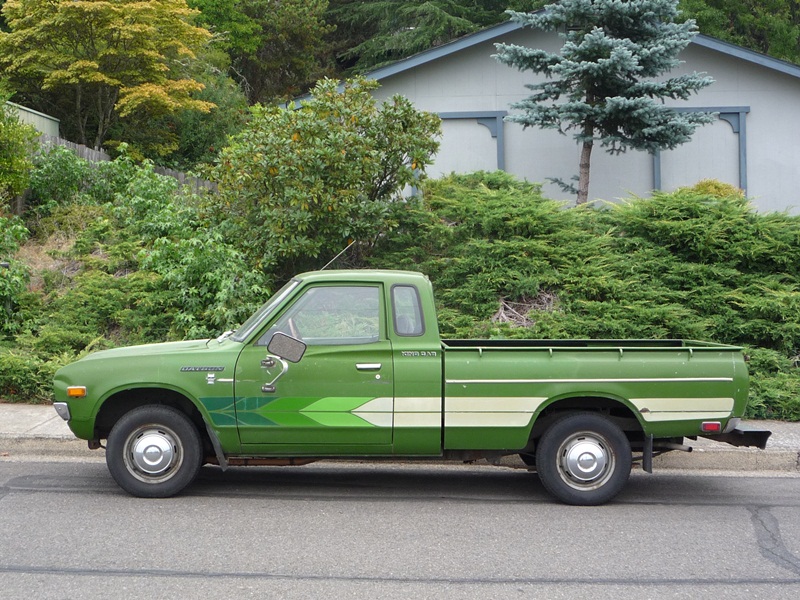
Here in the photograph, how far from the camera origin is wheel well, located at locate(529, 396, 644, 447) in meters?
7.17

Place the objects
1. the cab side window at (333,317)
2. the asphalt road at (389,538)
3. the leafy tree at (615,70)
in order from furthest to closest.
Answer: the leafy tree at (615,70)
the cab side window at (333,317)
the asphalt road at (389,538)

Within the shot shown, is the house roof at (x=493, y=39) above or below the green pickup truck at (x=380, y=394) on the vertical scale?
above

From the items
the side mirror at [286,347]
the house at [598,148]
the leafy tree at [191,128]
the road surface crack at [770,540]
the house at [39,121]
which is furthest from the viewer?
the leafy tree at [191,128]

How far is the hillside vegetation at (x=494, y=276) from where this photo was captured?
11.6 meters

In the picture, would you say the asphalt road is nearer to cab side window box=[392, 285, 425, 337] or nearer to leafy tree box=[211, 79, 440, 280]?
cab side window box=[392, 285, 425, 337]

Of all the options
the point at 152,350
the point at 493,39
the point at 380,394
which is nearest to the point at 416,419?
the point at 380,394

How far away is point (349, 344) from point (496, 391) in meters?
1.17

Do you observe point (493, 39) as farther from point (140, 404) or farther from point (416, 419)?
point (140, 404)

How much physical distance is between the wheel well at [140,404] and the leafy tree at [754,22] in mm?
25985

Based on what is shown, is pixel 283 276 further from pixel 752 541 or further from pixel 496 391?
pixel 752 541

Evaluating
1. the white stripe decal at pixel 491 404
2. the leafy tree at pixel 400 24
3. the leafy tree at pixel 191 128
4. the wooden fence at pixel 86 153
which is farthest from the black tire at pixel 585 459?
the leafy tree at pixel 400 24

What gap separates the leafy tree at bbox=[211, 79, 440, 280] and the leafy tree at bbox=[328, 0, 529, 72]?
18.1m

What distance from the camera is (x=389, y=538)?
20.3 feet

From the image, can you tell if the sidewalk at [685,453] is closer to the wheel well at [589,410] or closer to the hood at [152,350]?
the wheel well at [589,410]
